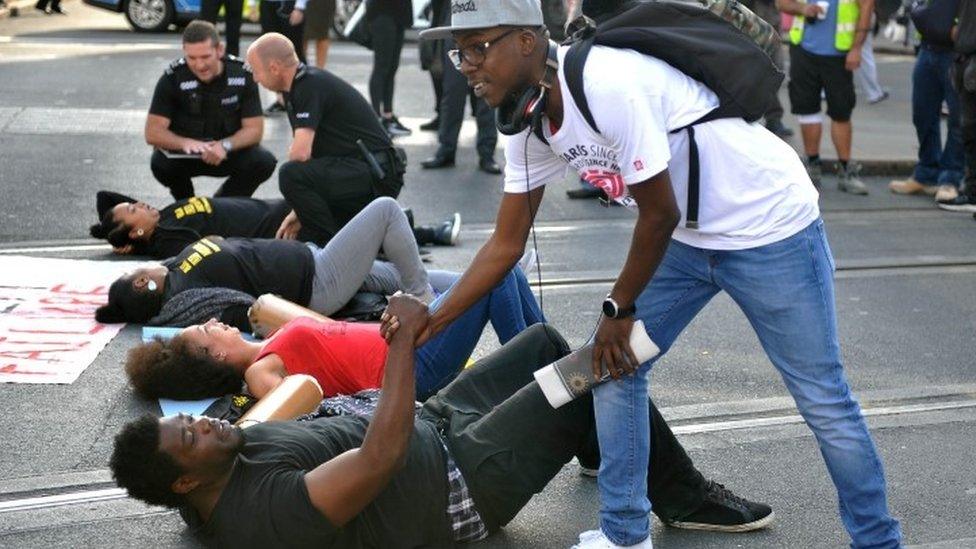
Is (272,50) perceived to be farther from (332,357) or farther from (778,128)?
(778,128)

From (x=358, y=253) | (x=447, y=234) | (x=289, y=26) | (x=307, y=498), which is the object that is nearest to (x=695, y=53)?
(x=307, y=498)

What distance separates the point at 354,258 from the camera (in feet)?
23.1

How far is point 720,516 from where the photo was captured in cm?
470

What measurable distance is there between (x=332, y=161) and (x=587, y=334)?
205 centimetres

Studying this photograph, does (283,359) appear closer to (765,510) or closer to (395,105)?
(765,510)

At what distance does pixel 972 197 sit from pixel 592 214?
280 centimetres

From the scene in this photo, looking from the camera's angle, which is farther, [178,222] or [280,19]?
[280,19]

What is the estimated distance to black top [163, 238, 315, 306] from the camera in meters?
6.91

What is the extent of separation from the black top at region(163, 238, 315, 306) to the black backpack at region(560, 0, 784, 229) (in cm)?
327

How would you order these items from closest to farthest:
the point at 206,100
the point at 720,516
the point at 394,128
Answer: the point at 720,516 → the point at 206,100 → the point at 394,128

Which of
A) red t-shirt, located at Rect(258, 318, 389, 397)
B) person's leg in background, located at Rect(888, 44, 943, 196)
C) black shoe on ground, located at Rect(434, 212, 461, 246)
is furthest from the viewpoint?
person's leg in background, located at Rect(888, 44, 943, 196)

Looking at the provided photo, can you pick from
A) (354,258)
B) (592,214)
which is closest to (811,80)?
(592,214)

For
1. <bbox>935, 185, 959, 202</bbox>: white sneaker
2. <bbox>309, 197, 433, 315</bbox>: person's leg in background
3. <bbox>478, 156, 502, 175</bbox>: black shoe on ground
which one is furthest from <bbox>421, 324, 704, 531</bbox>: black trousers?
<bbox>935, 185, 959, 202</bbox>: white sneaker

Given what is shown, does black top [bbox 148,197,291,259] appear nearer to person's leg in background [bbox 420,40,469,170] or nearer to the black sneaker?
person's leg in background [bbox 420,40,469,170]
